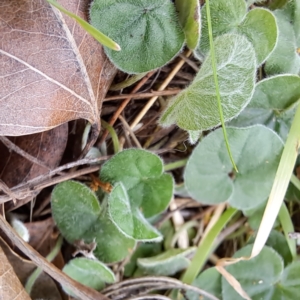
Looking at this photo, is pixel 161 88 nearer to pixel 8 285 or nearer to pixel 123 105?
pixel 123 105

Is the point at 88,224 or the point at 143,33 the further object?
the point at 88,224

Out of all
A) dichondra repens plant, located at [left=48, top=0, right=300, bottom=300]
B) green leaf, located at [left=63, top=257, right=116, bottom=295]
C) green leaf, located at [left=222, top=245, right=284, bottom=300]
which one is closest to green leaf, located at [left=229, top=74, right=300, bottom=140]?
dichondra repens plant, located at [left=48, top=0, right=300, bottom=300]

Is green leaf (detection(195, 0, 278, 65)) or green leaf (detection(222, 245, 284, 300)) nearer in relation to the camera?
green leaf (detection(195, 0, 278, 65))

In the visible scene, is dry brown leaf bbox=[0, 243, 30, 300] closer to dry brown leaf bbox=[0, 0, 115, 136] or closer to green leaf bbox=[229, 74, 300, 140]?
dry brown leaf bbox=[0, 0, 115, 136]

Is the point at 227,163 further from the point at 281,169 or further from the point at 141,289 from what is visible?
the point at 141,289

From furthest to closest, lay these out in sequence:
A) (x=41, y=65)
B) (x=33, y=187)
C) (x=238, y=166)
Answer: (x=238, y=166) → (x=33, y=187) → (x=41, y=65)

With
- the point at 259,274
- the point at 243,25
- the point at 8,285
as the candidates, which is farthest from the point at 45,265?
the point at 243,25

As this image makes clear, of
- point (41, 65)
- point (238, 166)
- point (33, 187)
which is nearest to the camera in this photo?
point (41, 65)
